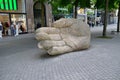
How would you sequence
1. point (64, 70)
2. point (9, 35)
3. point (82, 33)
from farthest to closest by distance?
point (9, 35), point (82, 33), point (64, 70)

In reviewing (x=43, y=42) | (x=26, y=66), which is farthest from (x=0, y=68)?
(x=43, y=42)

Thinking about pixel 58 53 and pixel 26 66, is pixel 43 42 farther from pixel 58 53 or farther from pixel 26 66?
pixel 26 66

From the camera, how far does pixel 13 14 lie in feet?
80.9

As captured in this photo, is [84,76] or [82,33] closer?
[84,76]

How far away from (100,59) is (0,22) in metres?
15.9

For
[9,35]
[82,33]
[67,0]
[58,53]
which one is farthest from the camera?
[9,35]

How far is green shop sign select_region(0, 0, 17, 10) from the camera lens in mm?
23044

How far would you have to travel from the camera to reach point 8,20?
943 inches

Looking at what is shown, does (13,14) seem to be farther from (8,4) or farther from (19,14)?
(8,4)

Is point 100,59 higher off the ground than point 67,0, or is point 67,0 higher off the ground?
point 67,0

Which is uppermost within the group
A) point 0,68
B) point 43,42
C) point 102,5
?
point 102,5

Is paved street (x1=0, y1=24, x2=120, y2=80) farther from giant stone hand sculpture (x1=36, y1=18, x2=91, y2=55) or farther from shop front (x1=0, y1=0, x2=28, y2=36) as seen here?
shop front (x1=0, y1=0, x2=28, y2=36)

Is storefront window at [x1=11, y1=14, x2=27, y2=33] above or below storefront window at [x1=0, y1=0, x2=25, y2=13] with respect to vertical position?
below

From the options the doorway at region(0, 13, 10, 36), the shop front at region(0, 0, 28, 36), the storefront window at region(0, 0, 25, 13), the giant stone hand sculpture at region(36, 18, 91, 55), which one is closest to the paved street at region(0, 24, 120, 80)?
the giant stone hand sculpture at region(36, 18, 91, 55)
